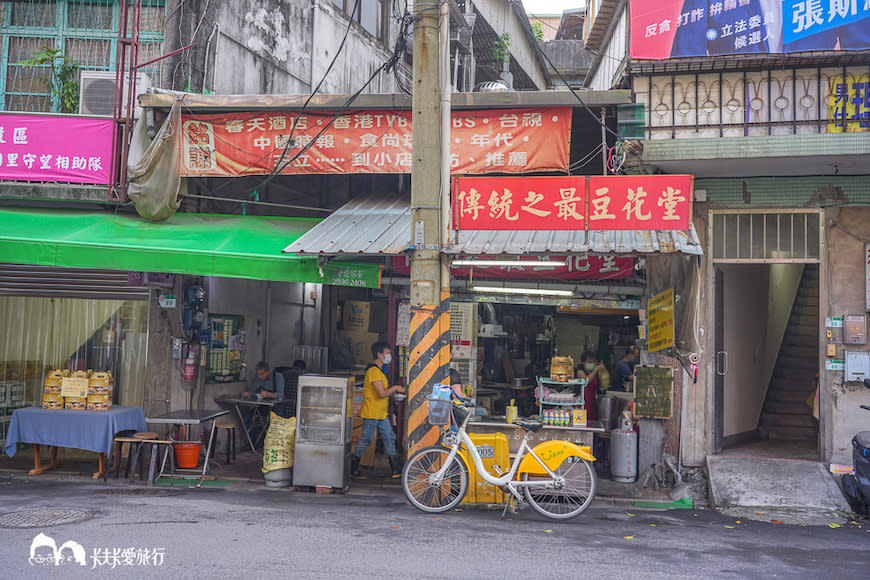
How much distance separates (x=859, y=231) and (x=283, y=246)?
795 cm

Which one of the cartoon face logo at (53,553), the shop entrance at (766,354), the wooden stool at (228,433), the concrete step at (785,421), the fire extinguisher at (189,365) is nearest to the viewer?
the cartoon face logo at (53,553)

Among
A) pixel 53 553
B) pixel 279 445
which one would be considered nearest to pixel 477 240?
pixel 279 445

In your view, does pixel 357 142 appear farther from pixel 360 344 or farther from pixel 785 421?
pixel 785 421

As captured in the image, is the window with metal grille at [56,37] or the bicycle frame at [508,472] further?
the window with metal grille at [56,37]

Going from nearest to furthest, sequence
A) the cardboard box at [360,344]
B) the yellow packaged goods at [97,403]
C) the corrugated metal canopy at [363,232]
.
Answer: the corrugated metal canopy at [363,232] < the yellow packaged goods at [97,403] < the cardboard box at [360,344]

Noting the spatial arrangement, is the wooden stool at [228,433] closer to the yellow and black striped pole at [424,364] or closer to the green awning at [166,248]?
the green awning at [166,248]

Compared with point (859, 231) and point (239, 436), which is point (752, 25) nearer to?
point (859, 231)

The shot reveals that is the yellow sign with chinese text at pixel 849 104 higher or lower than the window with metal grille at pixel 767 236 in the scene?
higher

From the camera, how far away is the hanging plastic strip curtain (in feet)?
39.2

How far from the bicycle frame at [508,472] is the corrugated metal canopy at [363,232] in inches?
94.3

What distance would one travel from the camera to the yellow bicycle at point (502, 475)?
850 centimetres

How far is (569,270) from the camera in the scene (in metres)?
11.2

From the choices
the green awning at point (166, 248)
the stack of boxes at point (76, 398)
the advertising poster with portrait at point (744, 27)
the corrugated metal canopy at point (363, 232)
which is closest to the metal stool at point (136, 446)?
the stack of boxes at point (76, 398)

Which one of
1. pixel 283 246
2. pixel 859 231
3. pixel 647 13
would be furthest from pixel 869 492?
pixel 283 246
